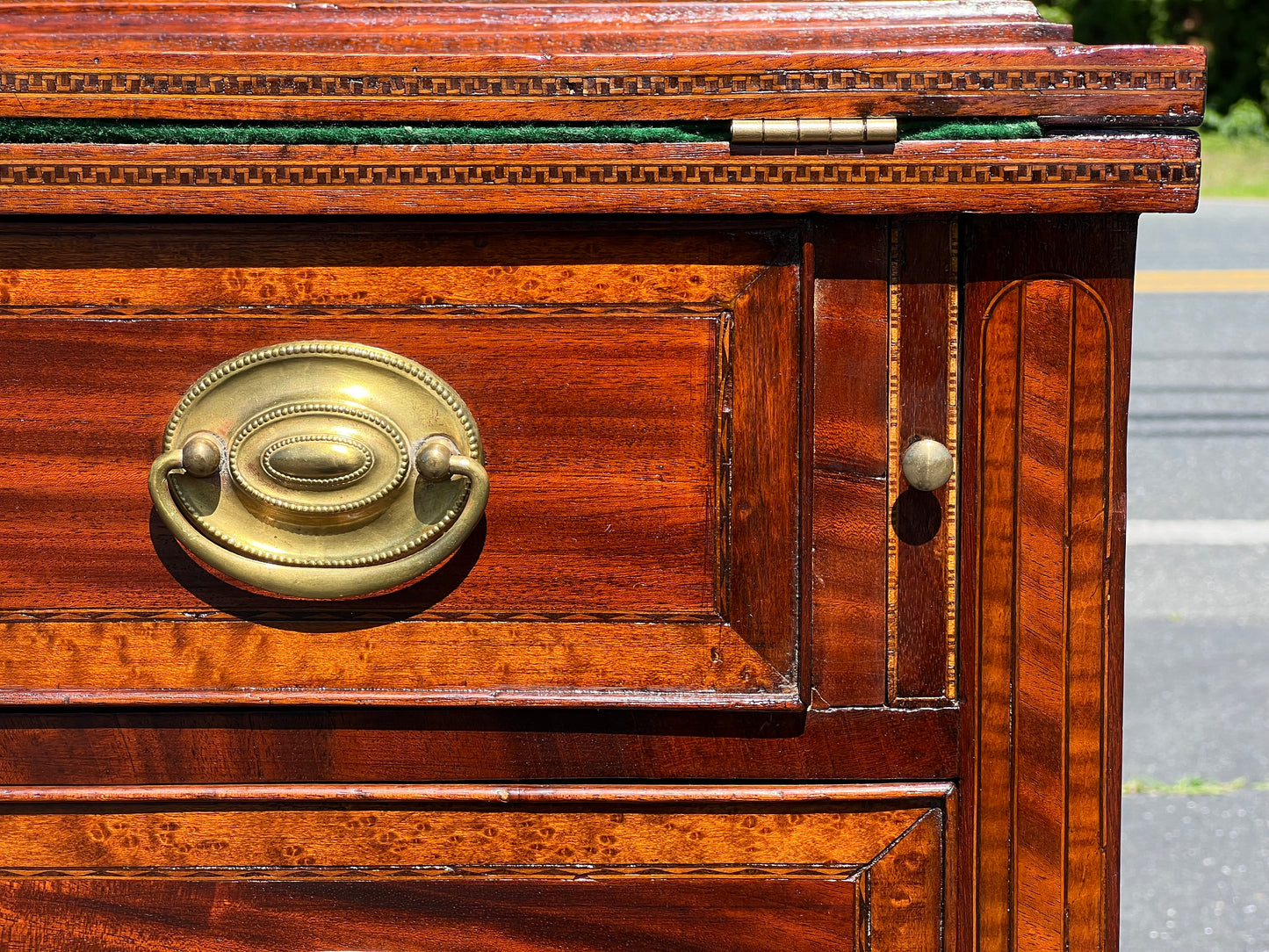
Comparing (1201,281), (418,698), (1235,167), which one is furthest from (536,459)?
(1235,167)

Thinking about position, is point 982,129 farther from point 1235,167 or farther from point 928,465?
point 1235,167

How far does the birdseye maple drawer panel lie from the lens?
0.61 meters

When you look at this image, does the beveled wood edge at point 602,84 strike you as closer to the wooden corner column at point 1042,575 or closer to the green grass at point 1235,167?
the wooden corner column at point 1042,575

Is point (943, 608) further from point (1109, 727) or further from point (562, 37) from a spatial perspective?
point (562, 37)

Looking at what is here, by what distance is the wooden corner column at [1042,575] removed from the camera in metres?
0.57

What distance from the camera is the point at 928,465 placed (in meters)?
0.57

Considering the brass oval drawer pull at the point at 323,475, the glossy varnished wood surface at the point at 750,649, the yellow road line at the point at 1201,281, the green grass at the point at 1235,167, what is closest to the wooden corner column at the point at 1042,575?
the glossy varnished wood surface at the point at 750,649

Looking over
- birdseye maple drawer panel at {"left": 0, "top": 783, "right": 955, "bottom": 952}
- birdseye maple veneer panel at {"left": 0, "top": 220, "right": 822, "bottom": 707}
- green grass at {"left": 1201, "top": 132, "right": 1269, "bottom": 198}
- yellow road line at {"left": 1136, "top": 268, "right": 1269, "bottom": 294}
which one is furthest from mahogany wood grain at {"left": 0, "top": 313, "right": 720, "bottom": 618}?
green grass at {"left": 1201, "top": 132, "right": 1269, "bottom": 198}

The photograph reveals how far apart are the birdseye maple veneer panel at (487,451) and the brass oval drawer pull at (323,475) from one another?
15 millimetres

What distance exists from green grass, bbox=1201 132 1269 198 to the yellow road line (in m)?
1.91

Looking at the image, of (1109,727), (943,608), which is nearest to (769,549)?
(943,608)

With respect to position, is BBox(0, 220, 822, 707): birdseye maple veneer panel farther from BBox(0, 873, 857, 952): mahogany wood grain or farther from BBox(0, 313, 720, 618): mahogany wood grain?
BBox(0, 873, 857, 952): mahogany wood grain

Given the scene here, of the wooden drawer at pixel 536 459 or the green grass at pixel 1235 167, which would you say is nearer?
the wooden drawer at pixel 536 459

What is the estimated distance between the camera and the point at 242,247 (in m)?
0.56
